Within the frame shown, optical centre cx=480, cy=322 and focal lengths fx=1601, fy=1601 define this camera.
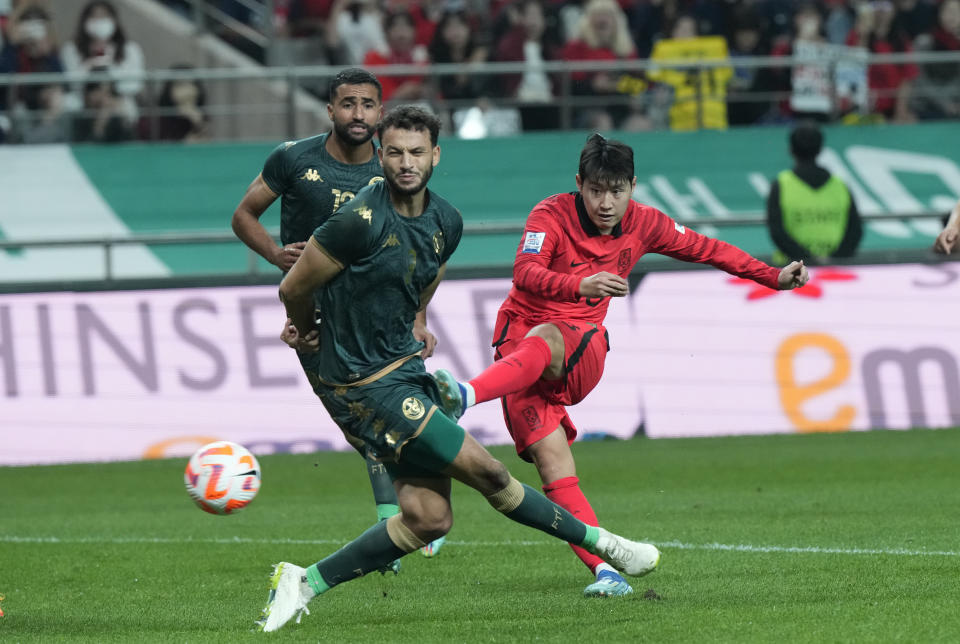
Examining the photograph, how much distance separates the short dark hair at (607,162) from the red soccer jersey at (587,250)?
31 centimetres

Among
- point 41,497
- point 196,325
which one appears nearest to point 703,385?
point 196,325

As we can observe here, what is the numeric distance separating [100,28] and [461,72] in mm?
4257

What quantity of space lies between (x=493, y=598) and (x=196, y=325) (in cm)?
696

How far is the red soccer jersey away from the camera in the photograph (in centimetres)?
739

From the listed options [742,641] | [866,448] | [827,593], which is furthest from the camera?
[866,448]

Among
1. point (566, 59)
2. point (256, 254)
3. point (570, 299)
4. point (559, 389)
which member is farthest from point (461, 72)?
point (570, 299)

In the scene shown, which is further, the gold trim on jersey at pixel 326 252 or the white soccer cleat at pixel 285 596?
the white soccer cleat at pixel 285 596

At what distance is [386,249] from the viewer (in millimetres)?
6266

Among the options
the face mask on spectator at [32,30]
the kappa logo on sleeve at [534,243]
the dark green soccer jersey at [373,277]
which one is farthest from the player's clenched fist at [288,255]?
the face mask on spectator at [32,30]

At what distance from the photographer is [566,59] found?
1853 cm

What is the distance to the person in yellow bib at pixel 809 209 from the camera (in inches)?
524

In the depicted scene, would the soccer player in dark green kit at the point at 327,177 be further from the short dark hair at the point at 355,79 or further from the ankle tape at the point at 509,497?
the ankle tape at the point at 509,497

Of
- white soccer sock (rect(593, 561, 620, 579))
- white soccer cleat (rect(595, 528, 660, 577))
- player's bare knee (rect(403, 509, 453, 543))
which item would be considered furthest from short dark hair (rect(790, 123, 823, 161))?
player's bare knee (rect(403, 509, 453, 543))

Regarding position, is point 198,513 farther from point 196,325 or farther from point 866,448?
point 866,448
